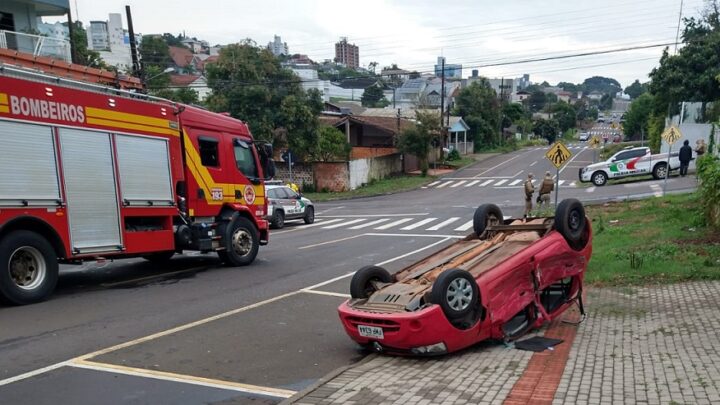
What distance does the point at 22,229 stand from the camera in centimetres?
888


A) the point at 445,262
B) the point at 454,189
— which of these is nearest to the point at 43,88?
the point at 445,262

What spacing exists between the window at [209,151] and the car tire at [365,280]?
666cm

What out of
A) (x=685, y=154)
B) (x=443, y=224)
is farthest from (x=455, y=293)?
(x=685, y=154)

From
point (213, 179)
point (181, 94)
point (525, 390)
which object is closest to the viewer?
point (525, 390)

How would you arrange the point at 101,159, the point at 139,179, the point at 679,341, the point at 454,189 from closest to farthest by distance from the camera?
the point at 679,341 → the point at 101,159 → the point at 139,179 → the point at 454,189

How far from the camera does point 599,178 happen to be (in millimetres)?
33062

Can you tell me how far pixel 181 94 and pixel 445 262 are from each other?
41.7 m

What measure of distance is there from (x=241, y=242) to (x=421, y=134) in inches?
1361

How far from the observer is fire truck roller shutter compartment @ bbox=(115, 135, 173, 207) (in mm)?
10492

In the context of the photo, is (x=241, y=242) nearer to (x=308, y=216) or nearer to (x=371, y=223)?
(x=371, y=223)

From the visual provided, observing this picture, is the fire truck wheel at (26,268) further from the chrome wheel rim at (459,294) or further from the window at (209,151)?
the chrome wheel rim at (459,294)

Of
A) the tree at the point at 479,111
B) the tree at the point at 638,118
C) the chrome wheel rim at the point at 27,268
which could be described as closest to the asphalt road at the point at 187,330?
the chrome wheel rim at the point at 27,268

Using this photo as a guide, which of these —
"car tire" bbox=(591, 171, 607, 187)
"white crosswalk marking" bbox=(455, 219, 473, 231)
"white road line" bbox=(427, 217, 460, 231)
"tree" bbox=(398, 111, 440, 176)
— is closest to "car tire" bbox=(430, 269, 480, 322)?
"white crosswalk marking" bbox=(455, 219, 473, 231)

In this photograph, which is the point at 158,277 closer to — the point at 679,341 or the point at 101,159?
the point at 101,159
